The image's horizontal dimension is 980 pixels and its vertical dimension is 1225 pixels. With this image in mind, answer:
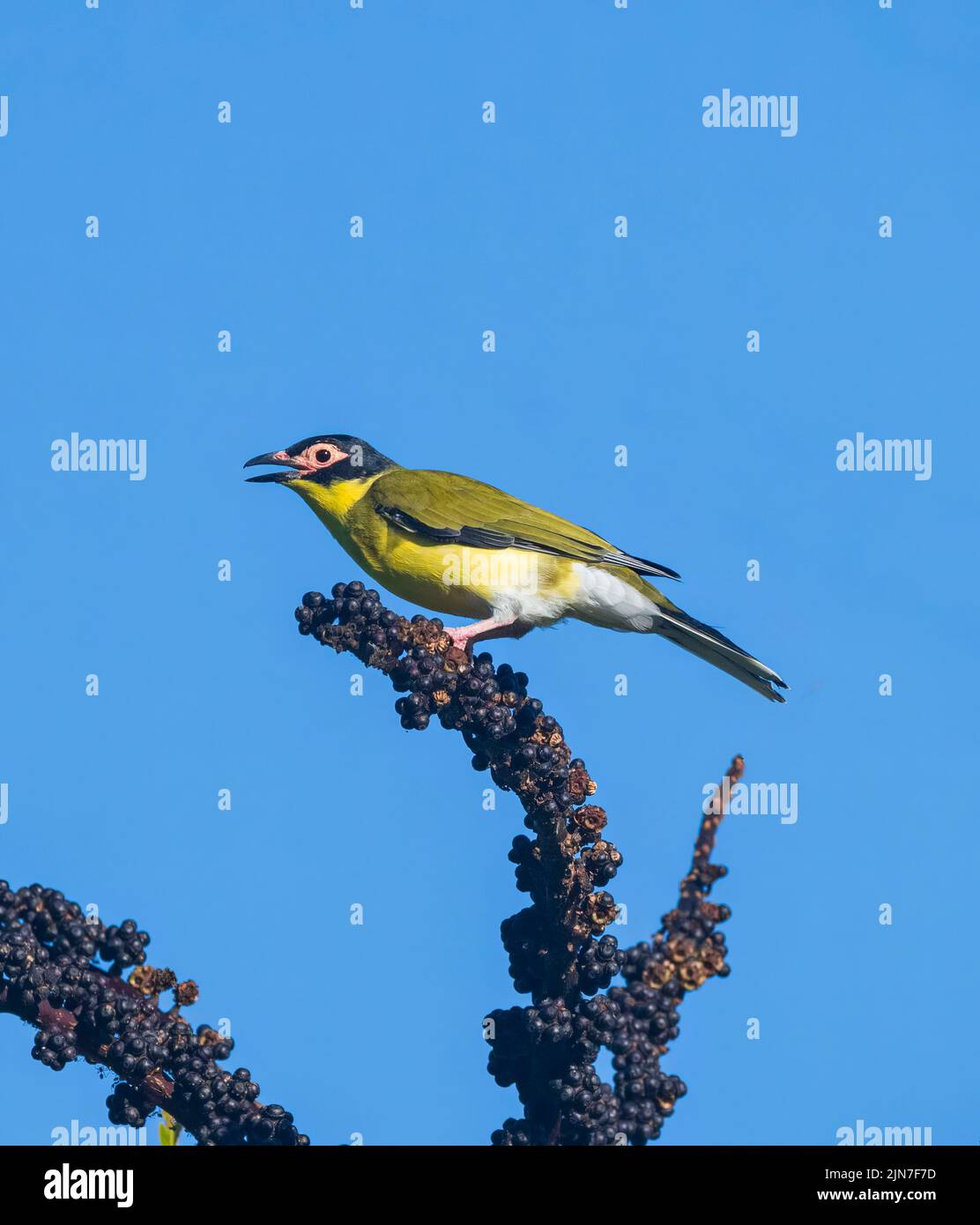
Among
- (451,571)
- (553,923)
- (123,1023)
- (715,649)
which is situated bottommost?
(123,1023)

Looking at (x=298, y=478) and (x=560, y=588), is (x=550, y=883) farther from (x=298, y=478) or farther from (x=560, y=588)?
(x=298, y=478)

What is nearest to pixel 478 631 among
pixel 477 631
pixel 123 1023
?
pixel 477 631

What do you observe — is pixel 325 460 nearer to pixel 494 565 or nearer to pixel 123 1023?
pixel 494 565

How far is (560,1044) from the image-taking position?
9.90m

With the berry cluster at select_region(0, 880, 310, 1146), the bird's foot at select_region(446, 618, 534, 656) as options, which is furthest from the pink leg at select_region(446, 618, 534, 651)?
the berry cluster at select_region(0, 880, 310, 1146)

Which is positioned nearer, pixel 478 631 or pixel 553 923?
pixel 553 923

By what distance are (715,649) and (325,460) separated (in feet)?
10.3

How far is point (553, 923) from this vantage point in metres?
10.2

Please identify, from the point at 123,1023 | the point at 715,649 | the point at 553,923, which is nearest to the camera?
the point at 123,1023

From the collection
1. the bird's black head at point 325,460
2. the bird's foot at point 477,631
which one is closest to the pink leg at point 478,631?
the bird's foot at point 477,631

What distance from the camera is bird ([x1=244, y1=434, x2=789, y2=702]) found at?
493 inches

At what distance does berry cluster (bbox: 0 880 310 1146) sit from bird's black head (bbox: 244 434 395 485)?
4.52m

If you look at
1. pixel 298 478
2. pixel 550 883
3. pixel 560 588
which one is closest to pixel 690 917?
pixel 550 883

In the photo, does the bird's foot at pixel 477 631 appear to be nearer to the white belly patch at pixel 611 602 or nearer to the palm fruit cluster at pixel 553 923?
the white belly patch at pixel 611 602
